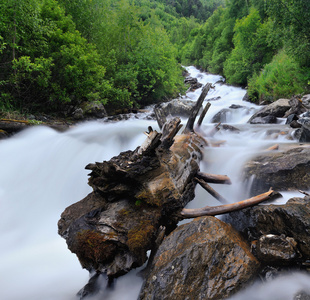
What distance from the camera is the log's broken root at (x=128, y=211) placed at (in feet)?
6.93

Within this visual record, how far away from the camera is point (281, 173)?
3.19 meters

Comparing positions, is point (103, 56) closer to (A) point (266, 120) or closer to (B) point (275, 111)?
Answer: (A) point (266, 120)

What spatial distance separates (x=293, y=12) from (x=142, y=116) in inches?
343

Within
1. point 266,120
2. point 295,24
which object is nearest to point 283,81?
point 295,24

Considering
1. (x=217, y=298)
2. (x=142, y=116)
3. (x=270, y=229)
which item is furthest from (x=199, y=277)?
(x=142, y=116)

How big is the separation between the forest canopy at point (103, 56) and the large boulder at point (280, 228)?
7.44 meters

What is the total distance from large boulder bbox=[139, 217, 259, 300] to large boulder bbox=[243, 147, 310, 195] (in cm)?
158

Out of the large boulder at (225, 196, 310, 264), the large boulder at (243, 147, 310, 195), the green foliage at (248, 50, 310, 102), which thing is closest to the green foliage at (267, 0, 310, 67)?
the green foliage at (248, 50, 310, 102)

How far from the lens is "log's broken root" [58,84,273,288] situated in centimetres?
211

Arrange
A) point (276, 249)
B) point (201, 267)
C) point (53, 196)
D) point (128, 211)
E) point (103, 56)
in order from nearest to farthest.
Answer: point (201, 267), point (276, 249), point (128, 211), point (53, 196), point (103, 56)

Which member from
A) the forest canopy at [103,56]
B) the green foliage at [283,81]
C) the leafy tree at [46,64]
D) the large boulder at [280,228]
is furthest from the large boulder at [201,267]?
the green foliage at [283,81]

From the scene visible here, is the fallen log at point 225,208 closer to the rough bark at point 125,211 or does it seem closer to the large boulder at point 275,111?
the rough bark at point 125,211

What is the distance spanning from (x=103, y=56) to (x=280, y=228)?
43.9ft

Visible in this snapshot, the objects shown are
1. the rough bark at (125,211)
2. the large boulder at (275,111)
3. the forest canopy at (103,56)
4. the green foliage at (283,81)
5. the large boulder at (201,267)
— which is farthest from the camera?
the green foliage at (283,81)
